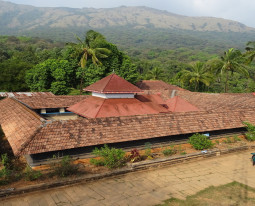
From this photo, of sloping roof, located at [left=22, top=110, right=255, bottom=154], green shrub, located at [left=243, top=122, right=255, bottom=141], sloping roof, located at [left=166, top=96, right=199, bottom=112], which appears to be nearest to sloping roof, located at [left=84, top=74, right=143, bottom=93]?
sloping roof, located at [left=22, top=110, right=255, bottom=154]

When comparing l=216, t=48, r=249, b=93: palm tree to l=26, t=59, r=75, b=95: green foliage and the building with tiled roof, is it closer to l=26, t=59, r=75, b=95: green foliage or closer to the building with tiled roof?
the building with tiled roof

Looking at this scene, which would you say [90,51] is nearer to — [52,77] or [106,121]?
[52,77]

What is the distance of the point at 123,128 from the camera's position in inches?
482

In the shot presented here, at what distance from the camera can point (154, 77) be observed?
168ft

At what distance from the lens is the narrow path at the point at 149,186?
315 inches

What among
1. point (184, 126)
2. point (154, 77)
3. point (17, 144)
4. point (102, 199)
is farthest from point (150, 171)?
point (154, 77)

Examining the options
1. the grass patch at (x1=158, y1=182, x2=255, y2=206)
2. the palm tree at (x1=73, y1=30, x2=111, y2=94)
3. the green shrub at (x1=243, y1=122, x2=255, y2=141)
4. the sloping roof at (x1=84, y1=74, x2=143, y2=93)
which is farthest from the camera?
the palm tree at (x1=73, y1=30, x2=111, y2=94)

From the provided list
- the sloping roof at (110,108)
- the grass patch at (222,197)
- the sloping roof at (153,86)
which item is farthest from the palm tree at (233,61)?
the grass patch at (222,197)

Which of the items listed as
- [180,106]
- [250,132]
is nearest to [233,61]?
[180,106]

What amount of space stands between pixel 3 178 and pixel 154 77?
4430 cm

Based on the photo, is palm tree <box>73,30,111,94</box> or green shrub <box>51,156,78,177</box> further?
palm tree <box>73,30,111,94</box>

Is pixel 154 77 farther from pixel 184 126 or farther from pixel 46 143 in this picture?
pixel 46 143

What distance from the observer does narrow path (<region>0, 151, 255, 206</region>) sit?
801 cm

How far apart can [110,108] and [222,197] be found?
27.9ft
